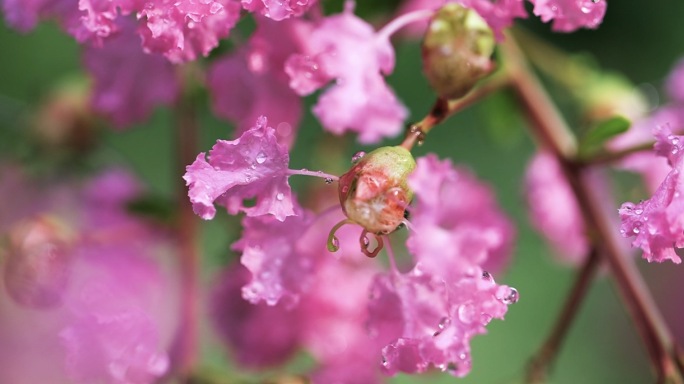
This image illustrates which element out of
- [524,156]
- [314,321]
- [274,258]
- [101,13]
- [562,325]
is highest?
[101,13]

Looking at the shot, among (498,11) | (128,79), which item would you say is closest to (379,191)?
(498,11)

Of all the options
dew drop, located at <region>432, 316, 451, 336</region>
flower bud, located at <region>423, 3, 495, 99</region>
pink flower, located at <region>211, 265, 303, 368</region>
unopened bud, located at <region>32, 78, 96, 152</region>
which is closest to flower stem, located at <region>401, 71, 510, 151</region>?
flower bud, located at <region>423, 3, 495, 99</region>

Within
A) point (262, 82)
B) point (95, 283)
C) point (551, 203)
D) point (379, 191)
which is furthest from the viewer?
point (551, 203)

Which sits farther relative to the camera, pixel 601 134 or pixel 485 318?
pixel 601 134

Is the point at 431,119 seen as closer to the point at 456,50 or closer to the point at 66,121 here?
the point at 456,50

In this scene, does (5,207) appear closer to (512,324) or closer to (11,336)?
(11,336)

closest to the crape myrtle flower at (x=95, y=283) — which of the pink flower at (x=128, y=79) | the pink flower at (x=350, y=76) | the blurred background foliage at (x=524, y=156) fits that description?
the pink flower at (x=128, y=79)

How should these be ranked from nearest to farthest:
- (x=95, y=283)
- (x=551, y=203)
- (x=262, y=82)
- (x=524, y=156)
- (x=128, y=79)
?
(x=262, y=82) < (x=128, y=79) < (x=95, y=283) < (x=551, y=203) < (x=524, y=156)
